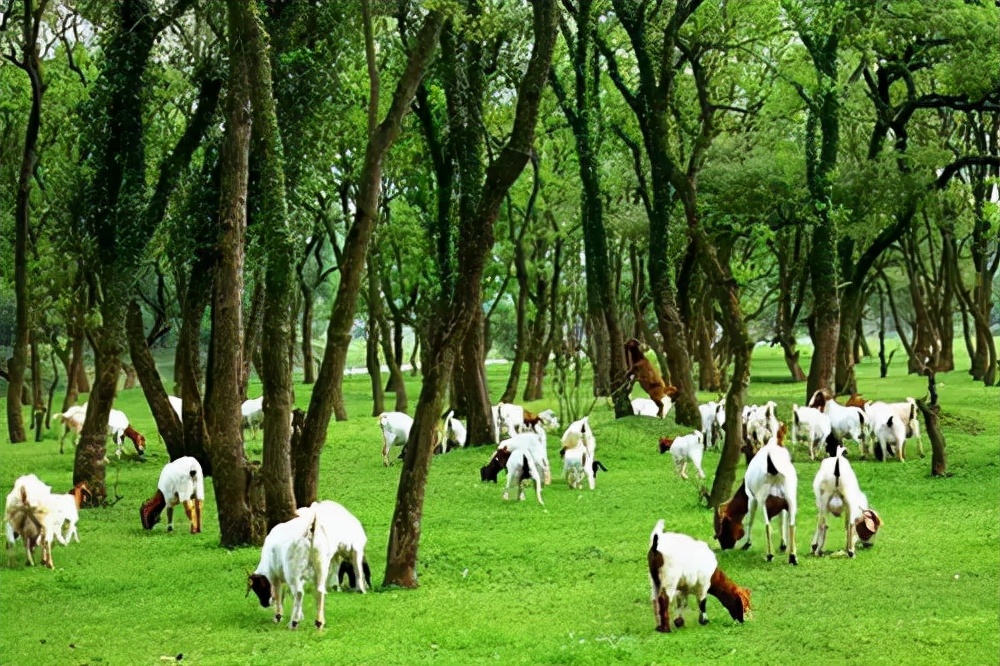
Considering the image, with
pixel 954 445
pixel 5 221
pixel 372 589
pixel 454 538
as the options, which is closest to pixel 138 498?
pixel 454 538

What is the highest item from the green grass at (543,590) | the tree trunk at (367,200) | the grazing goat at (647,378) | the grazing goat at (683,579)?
the tree trunk at (367,200)

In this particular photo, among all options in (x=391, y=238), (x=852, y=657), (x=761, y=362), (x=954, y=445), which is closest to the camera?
(x=852, y=657)

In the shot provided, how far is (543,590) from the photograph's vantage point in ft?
53.8

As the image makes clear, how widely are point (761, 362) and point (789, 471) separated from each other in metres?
52.6

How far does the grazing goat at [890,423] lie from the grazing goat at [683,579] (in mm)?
14384

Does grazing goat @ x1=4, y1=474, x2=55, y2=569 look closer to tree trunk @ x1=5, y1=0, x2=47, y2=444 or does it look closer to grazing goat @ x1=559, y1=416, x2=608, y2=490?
grazing goat @ x1=559, y1=416, x2=608, y2=490

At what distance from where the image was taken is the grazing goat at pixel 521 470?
23234 mm

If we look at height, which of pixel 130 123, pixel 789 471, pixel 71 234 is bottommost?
pixel 789 471

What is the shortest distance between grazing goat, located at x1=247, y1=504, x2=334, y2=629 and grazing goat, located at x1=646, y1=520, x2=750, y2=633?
11.1 feet

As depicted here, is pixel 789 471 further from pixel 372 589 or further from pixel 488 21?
pixel 488 21

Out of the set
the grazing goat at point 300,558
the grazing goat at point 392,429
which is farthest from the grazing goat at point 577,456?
the grazing goat at point 300,558

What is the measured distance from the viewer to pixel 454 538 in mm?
19859

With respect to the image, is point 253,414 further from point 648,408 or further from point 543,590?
point 543,590

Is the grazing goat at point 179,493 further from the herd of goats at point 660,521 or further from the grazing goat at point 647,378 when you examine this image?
the grazing goat at point 647,378
